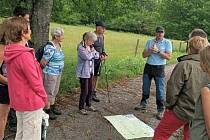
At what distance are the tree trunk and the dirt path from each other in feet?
5.16

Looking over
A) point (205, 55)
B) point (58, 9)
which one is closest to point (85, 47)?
point (205, 55)

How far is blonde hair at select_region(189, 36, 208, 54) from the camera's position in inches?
221

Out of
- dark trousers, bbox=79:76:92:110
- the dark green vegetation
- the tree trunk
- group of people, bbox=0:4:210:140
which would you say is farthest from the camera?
the dark green vegetation

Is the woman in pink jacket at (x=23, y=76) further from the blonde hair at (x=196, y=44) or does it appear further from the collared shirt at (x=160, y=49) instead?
the collared shirt at (x=160, y=49)

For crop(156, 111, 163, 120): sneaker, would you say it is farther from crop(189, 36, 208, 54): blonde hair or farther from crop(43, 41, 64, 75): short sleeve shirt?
crop(189, 36, 208, 54): blonde hair

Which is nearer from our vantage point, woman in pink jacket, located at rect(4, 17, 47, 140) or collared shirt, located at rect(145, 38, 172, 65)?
woman in pink jacket, located at rect(4, 17, 47, 140)

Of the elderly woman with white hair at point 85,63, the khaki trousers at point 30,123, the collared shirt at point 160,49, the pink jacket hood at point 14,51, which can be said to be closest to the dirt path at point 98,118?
the elderly woman with white hair at point 85,63

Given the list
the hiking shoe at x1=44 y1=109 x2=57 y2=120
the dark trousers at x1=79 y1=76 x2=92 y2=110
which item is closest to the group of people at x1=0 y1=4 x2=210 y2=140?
the hiking shoe at x1=44 y1=109 x2=57 y2=120

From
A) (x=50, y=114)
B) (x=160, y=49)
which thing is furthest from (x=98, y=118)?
(x=160, y=49)

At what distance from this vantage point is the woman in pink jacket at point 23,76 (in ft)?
16.7

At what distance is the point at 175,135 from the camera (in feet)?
26.0

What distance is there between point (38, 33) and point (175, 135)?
148 inches

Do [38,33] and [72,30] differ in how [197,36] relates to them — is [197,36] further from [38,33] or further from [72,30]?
[72,30]

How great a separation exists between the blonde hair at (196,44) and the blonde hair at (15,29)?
2.15 m
